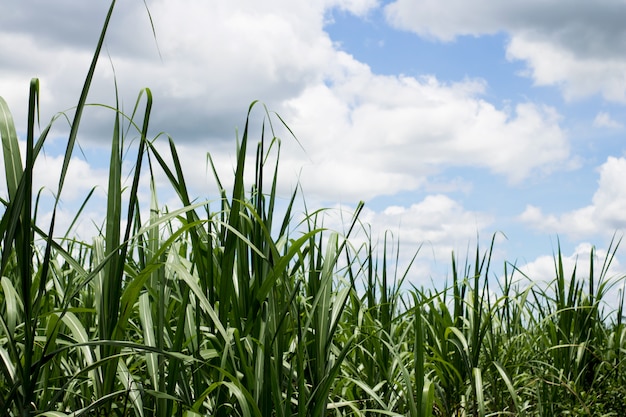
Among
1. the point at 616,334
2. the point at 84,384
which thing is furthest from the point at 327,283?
the point at 616,334

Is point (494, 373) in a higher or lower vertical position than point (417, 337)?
lower

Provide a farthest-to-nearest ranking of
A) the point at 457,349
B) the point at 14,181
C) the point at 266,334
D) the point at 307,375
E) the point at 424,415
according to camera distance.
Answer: the point at 457,349
the point at 307,375
the point at 424,415
the point at 266,334
the point at 14,181

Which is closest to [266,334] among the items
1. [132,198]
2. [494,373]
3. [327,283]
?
[327,283]

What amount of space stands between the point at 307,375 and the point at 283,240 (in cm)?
38

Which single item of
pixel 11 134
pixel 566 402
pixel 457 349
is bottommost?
pixel 566 402

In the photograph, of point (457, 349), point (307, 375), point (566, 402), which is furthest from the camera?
point (566, 402)

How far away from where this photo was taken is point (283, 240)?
1.85 metres

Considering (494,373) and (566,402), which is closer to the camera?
(494,373)

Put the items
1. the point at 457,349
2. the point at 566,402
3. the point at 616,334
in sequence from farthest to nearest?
the point at 616,334 < the point at 566,402 < the point at 457,349

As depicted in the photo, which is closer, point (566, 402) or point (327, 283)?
point (327, 283)

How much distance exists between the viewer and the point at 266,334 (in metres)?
1.44

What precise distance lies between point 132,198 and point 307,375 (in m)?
0.82

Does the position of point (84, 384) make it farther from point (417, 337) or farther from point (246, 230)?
point (417, 337)

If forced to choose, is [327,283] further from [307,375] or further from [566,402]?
[566,402]
